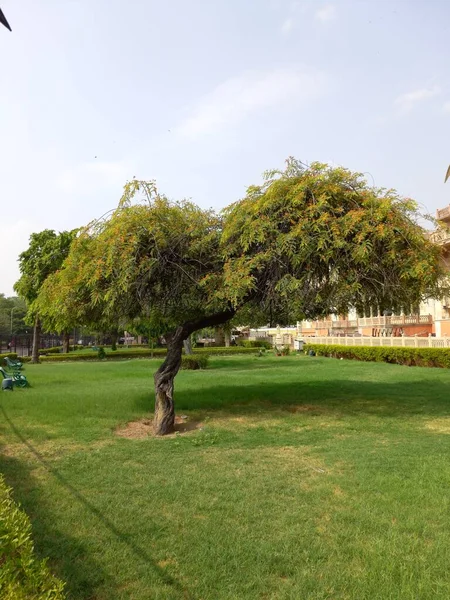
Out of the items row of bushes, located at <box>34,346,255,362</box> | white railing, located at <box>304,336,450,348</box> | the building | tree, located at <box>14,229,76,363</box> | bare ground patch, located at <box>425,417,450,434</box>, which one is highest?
tree, located at <box>14,229,76,363</box>

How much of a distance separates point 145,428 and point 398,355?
20.1m

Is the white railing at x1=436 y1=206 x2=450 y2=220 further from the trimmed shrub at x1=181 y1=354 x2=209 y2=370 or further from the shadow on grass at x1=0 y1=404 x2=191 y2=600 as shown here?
the shadow on grass at x1=0 y1=404 x2=191 y2=600

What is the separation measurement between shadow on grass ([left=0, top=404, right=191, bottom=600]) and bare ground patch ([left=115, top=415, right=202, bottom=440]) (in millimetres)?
2925

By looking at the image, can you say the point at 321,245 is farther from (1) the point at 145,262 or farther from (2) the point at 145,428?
(2) the point at 145,428

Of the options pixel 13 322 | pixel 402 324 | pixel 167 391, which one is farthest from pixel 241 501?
pixel 13 322

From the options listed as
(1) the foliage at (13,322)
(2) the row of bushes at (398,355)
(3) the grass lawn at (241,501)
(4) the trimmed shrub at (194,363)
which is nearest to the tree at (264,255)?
(3) the grass lawn at (241,501)

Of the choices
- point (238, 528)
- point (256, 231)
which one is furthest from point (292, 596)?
point (256, 231)

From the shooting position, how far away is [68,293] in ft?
32.4

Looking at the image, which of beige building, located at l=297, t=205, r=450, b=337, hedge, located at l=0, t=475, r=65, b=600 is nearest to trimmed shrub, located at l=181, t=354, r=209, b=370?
beige building, located at l=297, t=205, r=450, b=337

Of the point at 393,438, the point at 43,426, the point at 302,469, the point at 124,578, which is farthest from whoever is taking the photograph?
the point at 43,426

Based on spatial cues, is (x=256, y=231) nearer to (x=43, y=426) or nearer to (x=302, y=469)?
(x=302, y=469)

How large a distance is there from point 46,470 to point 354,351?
26.2 meters

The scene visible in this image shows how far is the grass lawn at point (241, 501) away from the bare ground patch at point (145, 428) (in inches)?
9.6

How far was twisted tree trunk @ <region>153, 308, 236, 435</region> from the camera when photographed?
9.11 metres
